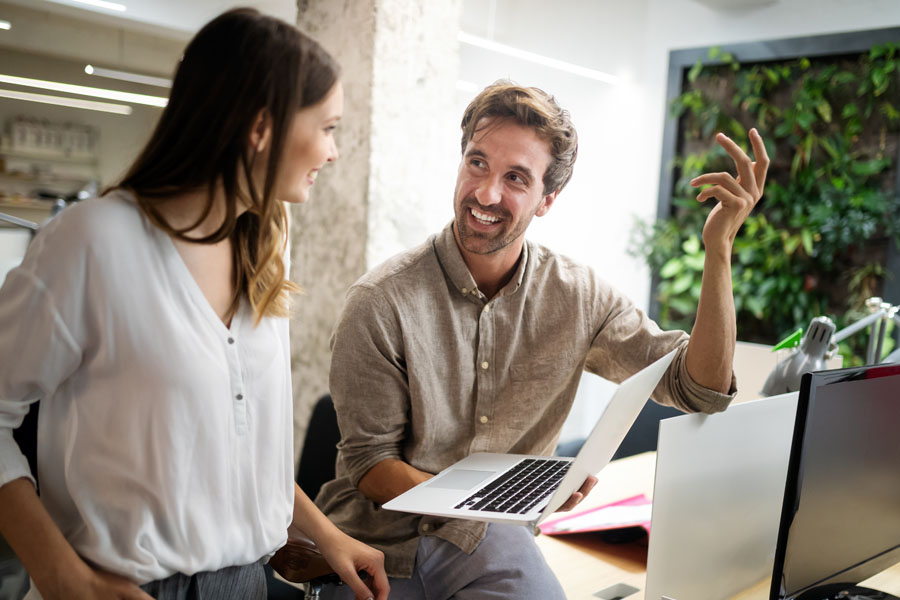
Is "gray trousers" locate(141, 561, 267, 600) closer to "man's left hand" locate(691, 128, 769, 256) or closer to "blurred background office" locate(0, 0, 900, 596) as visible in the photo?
"blurred background office" locate(0, 0, 900, 596)

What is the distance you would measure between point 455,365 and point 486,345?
0.07 m

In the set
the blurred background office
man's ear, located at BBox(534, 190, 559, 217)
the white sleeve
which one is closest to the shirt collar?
man's ear, located at BBox(534, 190, 559, 217)

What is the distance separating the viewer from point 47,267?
0.83 meters

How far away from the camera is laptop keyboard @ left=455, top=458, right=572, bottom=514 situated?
1.11m

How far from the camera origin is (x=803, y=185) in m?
4.04

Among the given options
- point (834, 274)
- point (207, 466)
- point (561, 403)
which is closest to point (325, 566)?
point (207, 466)

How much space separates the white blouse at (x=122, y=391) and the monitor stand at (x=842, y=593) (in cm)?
86

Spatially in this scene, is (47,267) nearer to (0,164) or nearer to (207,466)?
(207,466)

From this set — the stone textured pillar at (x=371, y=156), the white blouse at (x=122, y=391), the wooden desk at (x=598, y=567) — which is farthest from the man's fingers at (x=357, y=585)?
the stone textured pillar at (x=371, y=156)

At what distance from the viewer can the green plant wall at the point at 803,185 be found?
3812 millimetres

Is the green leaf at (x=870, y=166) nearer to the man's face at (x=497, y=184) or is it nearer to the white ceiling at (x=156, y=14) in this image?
the man's face at (x=497, y=184)

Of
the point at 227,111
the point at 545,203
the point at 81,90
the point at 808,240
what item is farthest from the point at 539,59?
the point at 227,111

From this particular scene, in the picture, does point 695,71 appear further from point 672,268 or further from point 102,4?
point 102,4

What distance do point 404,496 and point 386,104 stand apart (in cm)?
173
